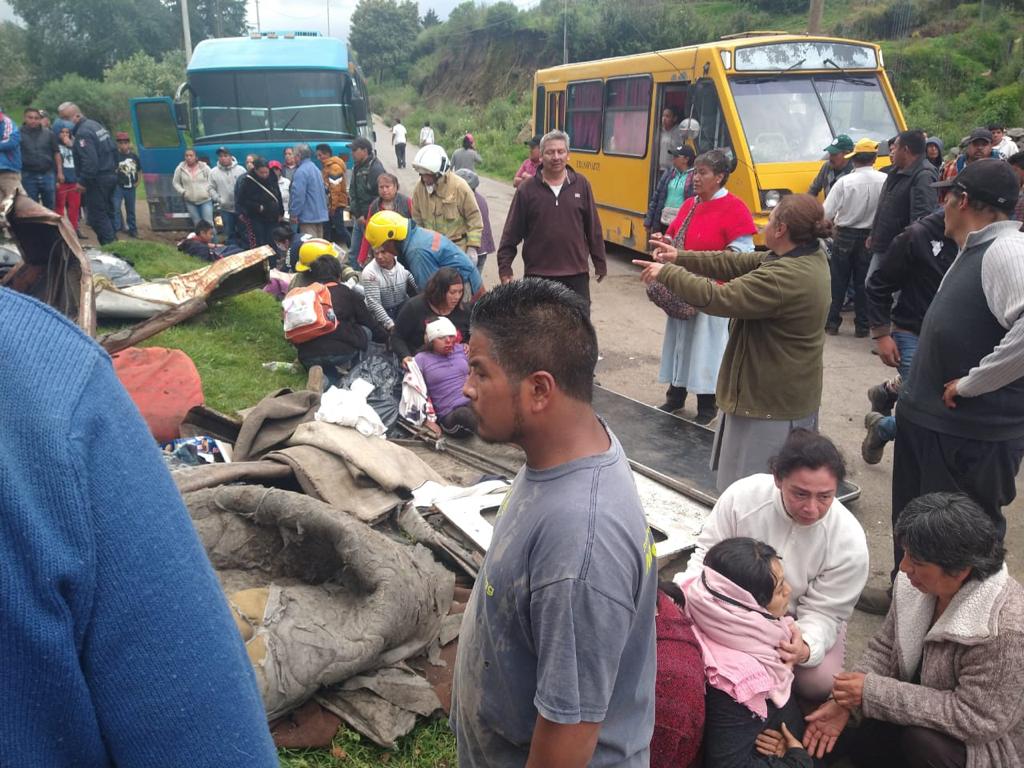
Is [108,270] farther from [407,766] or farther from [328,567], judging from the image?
[407,766]

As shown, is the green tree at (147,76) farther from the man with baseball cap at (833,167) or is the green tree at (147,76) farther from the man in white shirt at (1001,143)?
the man in white shirt at (1001,143)

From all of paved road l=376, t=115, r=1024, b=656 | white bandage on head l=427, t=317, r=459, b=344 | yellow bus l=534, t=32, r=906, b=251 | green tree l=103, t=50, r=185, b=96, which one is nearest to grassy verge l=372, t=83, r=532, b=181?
green tree l=103, t=50, r=185, b=96

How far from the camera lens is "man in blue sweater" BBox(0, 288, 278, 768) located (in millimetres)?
680

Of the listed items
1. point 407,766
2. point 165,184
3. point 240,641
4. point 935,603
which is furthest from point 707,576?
point 165,184

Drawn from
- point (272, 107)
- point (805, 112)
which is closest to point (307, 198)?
point (272, 107)

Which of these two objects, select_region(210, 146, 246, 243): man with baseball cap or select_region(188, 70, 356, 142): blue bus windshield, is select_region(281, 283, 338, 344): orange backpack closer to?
select_region(210, 146, 246, 243): man with baseball cap

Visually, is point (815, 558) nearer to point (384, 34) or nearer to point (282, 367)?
point (282, 367)

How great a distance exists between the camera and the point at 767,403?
4.08 metres

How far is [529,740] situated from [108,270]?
27.2 ft

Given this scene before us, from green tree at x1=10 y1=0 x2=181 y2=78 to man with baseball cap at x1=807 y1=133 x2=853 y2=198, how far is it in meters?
45.3

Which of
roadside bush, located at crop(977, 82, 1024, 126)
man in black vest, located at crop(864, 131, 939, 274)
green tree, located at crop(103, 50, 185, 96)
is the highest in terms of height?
green tree, located at crop(103, 50, 185, 96)

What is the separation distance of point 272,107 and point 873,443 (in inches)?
430

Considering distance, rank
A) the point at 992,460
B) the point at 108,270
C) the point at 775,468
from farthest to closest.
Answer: the point at 108,270
the point at 992,460
the point at 775,468

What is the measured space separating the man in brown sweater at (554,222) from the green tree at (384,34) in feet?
186
